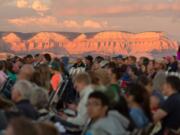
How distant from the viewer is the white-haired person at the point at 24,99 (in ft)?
23.6

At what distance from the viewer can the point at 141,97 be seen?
24.8ft

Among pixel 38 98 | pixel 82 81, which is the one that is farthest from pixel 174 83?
pixel 38 98

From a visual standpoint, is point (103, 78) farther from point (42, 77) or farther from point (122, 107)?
point (122, 107)

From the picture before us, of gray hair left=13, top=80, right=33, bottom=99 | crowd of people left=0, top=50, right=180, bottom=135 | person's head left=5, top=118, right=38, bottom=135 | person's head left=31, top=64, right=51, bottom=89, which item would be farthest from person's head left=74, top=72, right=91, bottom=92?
person's head left=5, top=118, right=38, bottom=135

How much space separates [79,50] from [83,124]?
102468 millimetres

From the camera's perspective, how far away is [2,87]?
1264 cm

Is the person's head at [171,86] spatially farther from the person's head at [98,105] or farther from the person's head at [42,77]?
the person's head at [42,77]

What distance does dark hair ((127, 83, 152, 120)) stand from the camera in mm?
7543

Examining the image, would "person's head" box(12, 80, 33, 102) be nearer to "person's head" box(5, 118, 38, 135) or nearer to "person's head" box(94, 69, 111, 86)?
"person's head" box(94, 69, 111, 86)

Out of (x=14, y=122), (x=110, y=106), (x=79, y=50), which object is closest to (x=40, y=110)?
(x=110, y=106)

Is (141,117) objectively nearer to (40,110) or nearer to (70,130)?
(70,130)

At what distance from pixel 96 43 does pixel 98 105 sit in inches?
4217

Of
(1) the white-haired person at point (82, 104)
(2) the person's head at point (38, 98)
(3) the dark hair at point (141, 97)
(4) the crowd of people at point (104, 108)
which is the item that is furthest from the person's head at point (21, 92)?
(3) the dark hair at point (141, 97)

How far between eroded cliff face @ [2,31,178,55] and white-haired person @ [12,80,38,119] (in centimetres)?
9036
